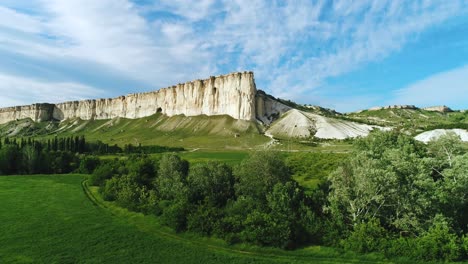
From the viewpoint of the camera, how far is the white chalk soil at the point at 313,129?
17800 centimetres

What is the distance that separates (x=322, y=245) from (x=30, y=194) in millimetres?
52225

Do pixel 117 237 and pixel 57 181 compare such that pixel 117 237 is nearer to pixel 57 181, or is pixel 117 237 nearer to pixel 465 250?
pixel 465 250

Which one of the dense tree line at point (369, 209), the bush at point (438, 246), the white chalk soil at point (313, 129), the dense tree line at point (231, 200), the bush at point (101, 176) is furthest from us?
the white chalk soil at point (313, 129)

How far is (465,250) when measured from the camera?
112 feet

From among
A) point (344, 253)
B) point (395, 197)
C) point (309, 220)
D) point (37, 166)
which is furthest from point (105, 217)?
point (37, 166)

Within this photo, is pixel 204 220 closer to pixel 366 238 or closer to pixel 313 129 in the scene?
pixel 366 238

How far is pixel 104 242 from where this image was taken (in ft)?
129

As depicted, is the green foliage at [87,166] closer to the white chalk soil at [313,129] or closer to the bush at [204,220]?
the bush at [204,220]

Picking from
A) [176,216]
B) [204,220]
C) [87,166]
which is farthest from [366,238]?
[87,166]

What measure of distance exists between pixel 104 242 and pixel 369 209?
105 ft

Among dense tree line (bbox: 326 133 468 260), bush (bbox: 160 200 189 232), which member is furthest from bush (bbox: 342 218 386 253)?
bush (bbox: 160 200 189 232)

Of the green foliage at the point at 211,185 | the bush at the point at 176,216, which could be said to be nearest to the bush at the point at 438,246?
the bush at the point at 176,216

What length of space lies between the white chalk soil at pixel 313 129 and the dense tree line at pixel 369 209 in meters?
128

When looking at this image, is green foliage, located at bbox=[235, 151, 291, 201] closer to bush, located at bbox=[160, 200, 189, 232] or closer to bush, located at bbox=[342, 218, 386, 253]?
bush, located at bbox=[160, 200, 189, 232]
